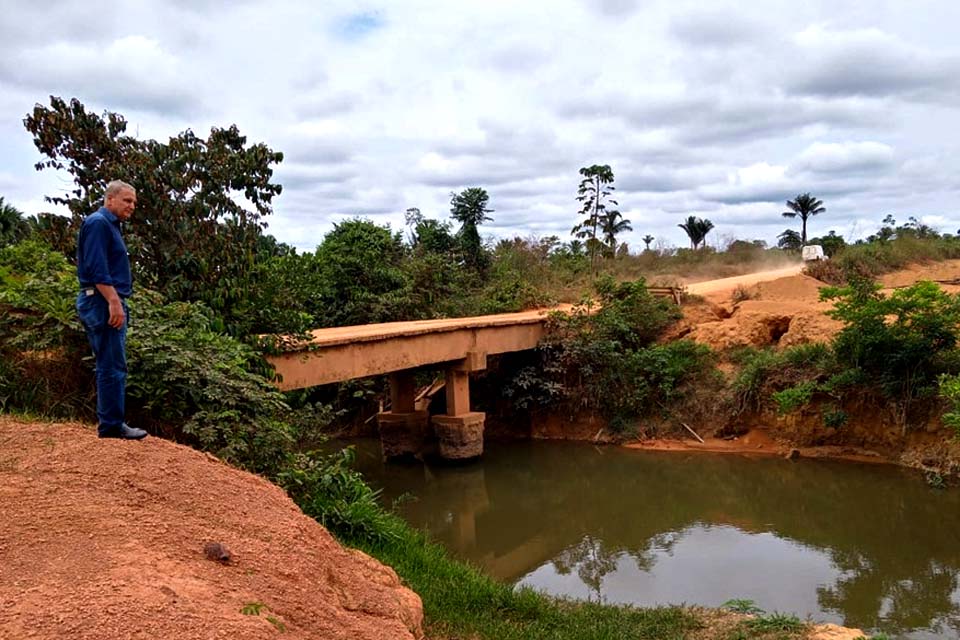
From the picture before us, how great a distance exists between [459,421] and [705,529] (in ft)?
16.8

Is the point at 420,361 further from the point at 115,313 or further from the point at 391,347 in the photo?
the point at 115,313

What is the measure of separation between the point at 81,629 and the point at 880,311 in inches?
497

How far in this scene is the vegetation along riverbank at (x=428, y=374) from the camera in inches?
236

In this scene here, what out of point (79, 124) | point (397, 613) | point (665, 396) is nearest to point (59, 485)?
point (397, 613)

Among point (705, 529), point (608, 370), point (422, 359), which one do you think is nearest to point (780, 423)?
point (608, 370)

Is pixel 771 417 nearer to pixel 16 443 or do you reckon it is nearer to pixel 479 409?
pixel 479 409

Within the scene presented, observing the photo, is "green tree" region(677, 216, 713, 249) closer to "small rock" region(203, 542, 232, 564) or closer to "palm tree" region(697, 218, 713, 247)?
"palm tree" region(697, 218, 713, 247)

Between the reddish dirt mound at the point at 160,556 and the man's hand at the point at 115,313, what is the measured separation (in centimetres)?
69

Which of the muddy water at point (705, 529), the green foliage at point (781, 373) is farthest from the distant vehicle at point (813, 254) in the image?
Result: the muddy water at point (705, 529)

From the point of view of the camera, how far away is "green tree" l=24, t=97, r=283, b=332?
8680mm

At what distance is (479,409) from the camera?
17.4m

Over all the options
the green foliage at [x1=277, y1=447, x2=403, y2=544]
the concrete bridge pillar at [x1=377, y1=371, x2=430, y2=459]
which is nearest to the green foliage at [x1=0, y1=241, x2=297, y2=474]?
the green foliage at [x1=277, y1=447, x2=403, y2=544]

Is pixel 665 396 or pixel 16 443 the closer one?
pixel 16 443

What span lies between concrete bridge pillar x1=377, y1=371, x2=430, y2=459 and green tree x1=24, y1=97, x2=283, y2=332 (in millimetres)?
5858
